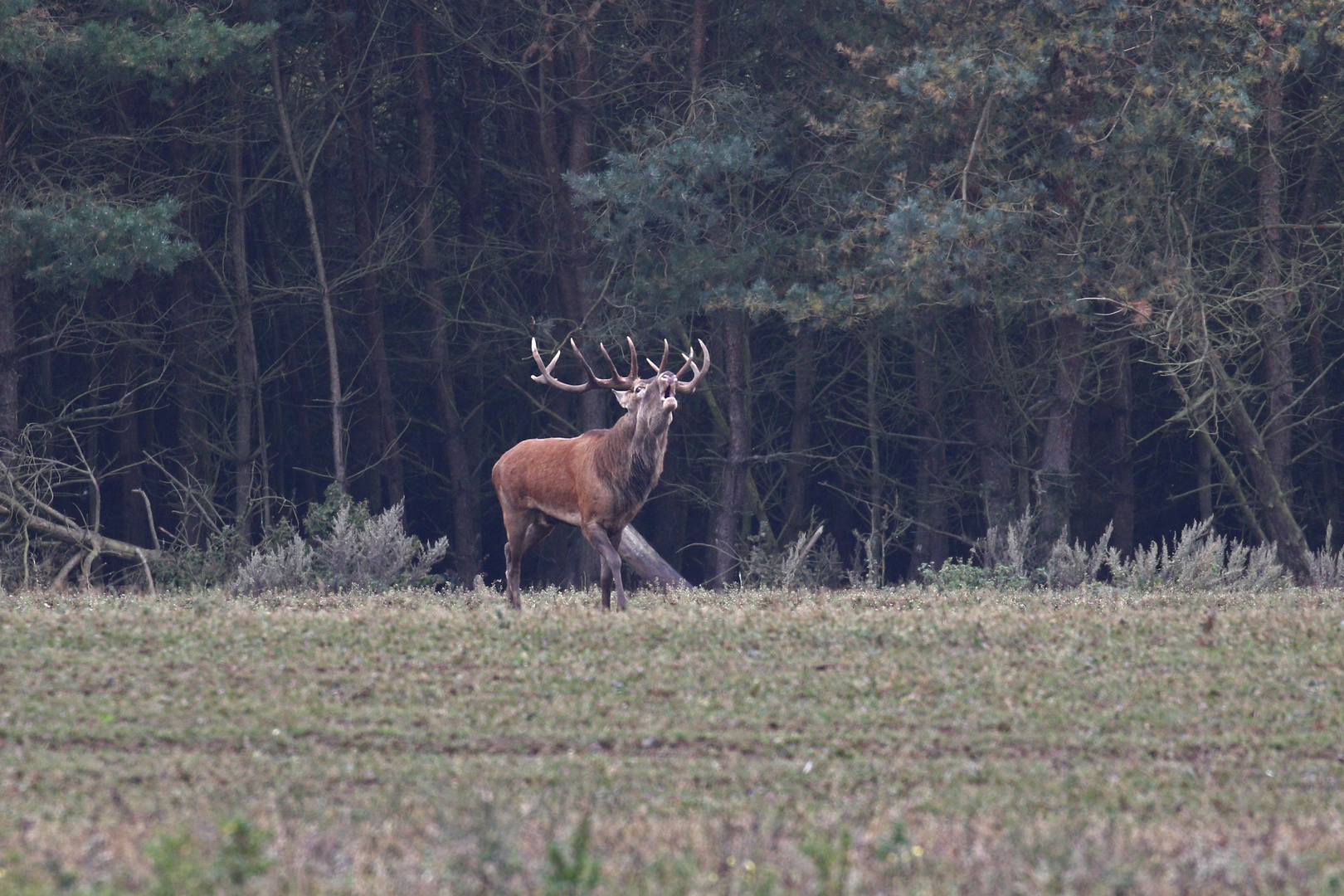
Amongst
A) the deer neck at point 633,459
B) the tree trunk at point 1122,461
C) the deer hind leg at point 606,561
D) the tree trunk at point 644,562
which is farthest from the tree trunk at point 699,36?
the deer hind leg at point 606,561

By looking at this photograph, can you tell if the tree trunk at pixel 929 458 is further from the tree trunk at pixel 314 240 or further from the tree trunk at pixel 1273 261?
the tree trunk at pixel 314 240

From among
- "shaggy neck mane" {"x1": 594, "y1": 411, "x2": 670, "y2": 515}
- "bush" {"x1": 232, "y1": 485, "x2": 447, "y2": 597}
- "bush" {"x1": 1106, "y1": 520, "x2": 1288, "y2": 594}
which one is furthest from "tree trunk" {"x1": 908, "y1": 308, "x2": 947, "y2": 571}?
"shaggy neck mane" {"x1": 594, "y1": 411, "x2": 670, "y2": 515}

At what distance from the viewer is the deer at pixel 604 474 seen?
13664 mm

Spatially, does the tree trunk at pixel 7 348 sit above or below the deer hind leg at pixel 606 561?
above

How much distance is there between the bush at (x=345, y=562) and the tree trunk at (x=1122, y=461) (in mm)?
11526

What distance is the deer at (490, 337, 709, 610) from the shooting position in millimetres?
13664

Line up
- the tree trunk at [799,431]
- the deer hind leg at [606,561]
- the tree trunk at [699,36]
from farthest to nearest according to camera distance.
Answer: the tree trunk at [799,431] < the tree trunk at [699,36] < the deer hind leg at [606,561]

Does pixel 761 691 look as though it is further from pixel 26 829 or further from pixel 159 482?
pixel 159 482

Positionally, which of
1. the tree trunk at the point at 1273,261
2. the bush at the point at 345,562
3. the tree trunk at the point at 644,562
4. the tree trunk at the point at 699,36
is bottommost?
the tree trunk at the point at 644,562

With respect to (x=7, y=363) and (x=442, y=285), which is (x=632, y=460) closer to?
(x=7, y=363)

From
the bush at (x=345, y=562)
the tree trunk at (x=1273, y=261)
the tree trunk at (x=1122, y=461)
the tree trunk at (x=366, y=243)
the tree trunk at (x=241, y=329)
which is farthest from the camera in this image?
the tree trunk at (x=1122, y=461)

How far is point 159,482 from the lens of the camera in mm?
26391

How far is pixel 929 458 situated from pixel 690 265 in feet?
21.7

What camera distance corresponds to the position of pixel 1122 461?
26.4 m
